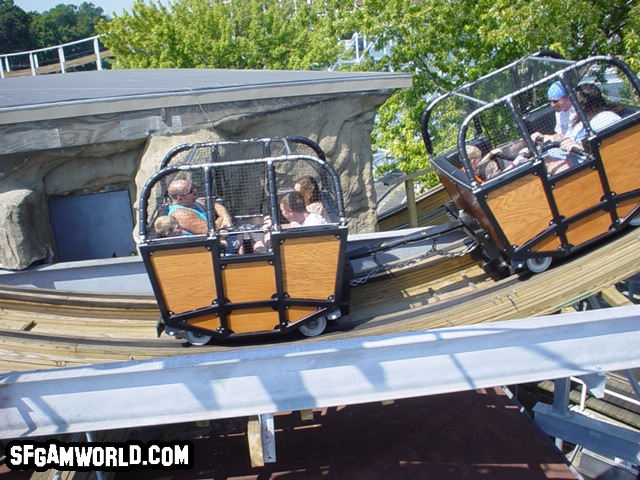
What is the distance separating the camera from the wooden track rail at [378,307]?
15.6 feet

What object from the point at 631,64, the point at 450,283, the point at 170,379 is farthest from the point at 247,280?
the point at 631,64

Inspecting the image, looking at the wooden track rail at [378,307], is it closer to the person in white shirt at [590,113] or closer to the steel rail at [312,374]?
the person in white shirt at [590,113]

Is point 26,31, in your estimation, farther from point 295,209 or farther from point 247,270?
point 247,270

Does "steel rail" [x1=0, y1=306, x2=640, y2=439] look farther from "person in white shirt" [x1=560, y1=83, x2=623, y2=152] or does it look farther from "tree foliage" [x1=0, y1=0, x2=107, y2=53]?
"tree foliage" [x1=0, y1=0, x2=107, y2=53]

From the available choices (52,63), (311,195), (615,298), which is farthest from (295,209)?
(52,63)

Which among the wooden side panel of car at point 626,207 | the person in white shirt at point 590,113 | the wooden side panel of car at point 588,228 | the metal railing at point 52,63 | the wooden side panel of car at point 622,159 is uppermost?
the metal railing at point 52,63

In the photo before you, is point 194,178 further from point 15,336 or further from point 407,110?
point 407,110

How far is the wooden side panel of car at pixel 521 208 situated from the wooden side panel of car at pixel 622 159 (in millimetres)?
574

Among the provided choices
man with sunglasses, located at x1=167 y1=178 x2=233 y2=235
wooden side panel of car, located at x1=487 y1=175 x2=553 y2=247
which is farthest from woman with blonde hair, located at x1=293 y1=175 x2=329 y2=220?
wooden side panel of car, located at x1=487 y1=175 x2=553 y2=247

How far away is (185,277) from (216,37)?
662 inches

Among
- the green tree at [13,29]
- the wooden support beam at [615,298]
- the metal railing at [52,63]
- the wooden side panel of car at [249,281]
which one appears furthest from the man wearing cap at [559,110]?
the green tree at [13,29]

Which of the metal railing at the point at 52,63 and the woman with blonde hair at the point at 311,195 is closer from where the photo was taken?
the woman with blonde hair at the point at 311,195

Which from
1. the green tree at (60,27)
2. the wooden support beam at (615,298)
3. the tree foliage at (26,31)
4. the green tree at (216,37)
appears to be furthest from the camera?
the green tree at (60,27)

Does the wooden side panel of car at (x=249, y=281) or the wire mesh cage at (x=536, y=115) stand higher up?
the wire mesh cage at (x=536, y=115)
